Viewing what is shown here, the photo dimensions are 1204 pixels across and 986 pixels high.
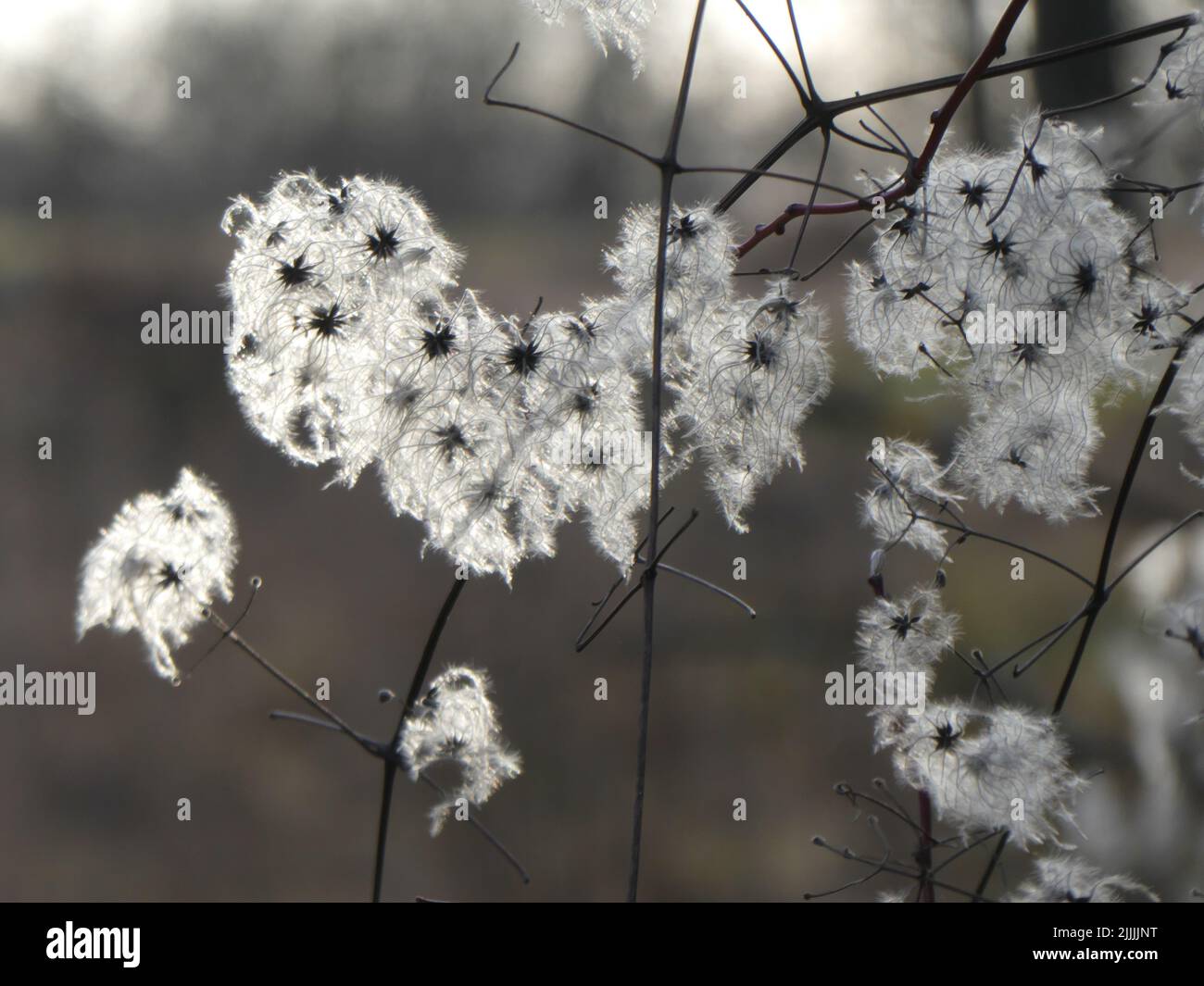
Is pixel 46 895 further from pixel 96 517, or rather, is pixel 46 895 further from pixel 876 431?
pixel 876 431

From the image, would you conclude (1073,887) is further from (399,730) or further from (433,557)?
(433,557)

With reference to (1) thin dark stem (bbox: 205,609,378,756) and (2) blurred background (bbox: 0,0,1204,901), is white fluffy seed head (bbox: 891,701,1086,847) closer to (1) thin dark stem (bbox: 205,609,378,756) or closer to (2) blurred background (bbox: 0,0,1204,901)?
(1) thin dark stem (bbox: 205,609,378,756)

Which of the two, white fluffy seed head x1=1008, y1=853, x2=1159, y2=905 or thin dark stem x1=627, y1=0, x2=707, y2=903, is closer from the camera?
thin dark stem x1=627, y1=0, x2=707, y2=903

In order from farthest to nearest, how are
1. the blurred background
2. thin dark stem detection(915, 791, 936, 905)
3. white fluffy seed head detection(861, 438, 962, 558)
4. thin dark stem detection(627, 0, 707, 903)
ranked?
the blurred background, white fluffy seed head detection(861, 438, 962, 558), thin dark stem detection(915, 791, 936, 905), thin dark stem detection(627, 0, 707, 903)

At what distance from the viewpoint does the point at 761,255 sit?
2.29 m

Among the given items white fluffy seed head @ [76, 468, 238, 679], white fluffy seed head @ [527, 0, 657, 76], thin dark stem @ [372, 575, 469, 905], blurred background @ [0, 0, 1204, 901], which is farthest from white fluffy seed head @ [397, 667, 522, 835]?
blurred background @ [0, 0, 1204, 901]

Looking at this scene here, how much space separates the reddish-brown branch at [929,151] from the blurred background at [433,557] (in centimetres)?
133

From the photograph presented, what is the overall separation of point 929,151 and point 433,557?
216cm

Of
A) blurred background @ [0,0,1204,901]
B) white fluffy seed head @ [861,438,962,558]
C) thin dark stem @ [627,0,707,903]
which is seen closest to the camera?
thin dark stem @ [627,0,707,903]

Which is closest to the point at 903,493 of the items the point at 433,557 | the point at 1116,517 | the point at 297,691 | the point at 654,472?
the point at 1116,517

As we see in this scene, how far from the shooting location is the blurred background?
2.32 metres

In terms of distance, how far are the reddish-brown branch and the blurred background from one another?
52.3 inches

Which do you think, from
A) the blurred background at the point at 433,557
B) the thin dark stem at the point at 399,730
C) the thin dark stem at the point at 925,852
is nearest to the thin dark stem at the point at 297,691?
the thin dark stem at the point at 399,730
